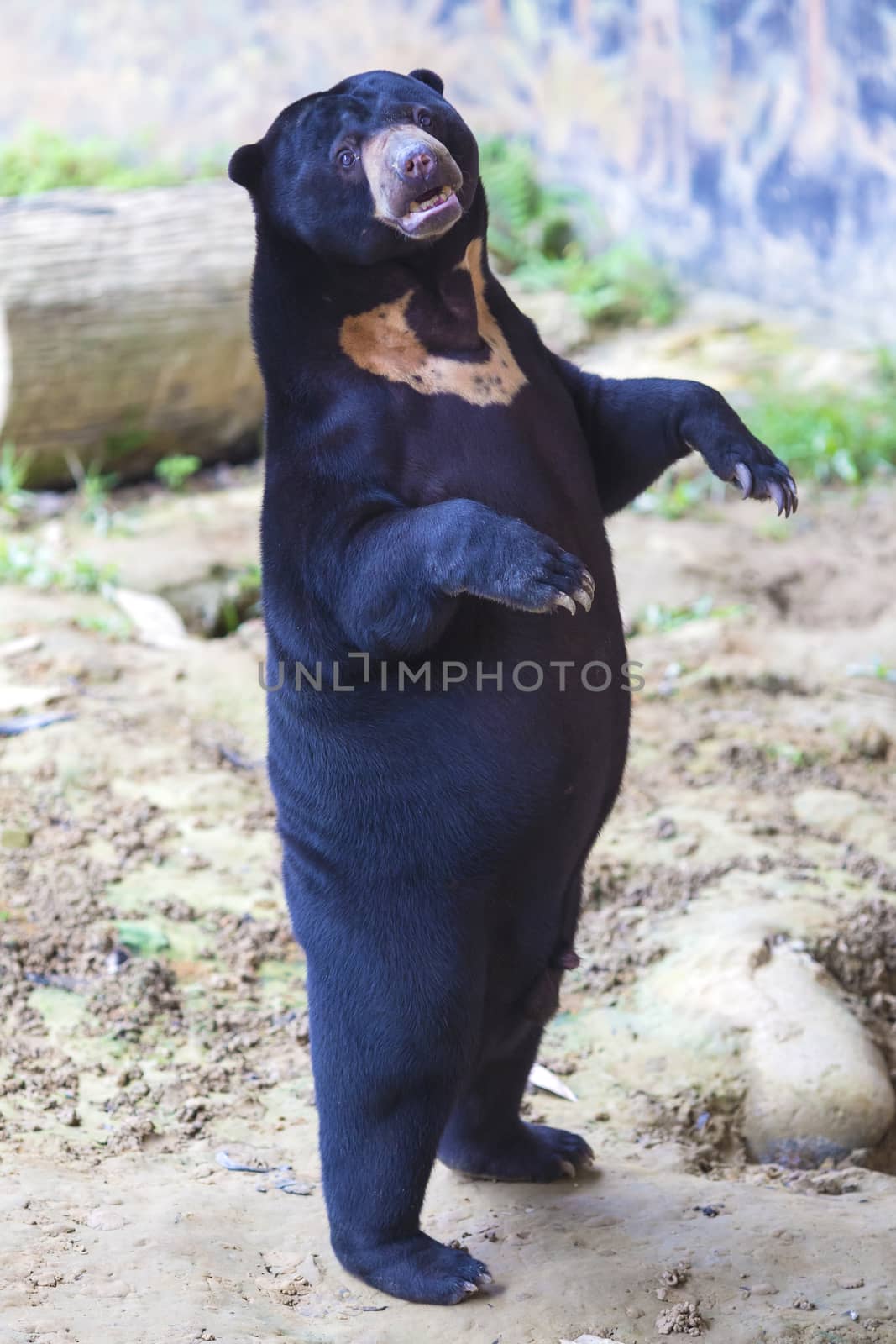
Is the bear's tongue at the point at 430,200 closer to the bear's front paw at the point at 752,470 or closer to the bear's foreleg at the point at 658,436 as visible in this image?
the bear's foreleg at the point at 658,436

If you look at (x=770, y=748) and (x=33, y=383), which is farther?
(x=33, y=383)

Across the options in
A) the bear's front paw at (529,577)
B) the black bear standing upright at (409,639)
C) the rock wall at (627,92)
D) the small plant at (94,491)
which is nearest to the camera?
the bear's front paw at (529,577)

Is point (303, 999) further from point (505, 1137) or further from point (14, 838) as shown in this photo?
point (14, 838)

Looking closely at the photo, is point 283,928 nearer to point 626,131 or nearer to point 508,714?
point 508,714

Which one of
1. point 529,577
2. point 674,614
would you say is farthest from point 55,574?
point 529,577

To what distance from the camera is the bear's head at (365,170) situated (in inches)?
89.2

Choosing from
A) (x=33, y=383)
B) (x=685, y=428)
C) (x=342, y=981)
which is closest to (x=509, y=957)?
(x=342, y=981)

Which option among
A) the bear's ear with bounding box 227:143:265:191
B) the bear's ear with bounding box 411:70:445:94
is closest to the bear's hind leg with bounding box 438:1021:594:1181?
the bear's ear with bounding box 227:143:265:191

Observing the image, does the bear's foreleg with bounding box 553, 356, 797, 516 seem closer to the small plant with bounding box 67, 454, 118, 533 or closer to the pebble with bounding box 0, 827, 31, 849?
the pebble with bounding box 0, 827, 31, 849

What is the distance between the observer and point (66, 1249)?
2.52 m

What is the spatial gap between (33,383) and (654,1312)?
6.01 metres

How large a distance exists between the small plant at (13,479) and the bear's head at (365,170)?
514cm

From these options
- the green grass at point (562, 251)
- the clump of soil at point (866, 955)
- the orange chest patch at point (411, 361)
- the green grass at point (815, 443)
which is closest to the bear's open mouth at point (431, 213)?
the orange chest patch at point (411, 361)

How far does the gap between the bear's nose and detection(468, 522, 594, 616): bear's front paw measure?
592mm
